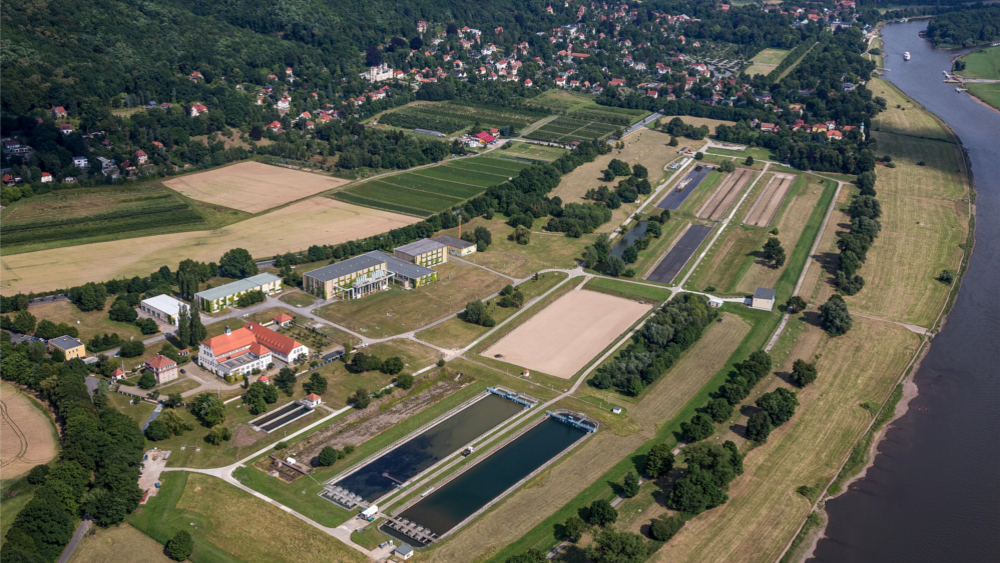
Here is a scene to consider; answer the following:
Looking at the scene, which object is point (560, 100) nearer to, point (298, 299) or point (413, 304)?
point (413, 304)

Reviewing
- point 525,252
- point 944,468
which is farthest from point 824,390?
point 525,252

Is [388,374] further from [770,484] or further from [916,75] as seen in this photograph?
[916,75]

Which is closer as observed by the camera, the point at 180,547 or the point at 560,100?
the point at 180,547

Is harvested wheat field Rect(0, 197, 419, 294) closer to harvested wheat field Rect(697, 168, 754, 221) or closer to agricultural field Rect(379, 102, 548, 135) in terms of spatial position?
harvested wheat field Rect(697, 168, 754, 221)

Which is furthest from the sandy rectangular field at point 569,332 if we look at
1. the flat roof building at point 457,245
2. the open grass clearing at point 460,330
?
the flat roof building at point 457,245

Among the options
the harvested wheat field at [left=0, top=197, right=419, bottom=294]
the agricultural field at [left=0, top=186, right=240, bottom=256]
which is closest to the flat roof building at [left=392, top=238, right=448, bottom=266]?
the harvested wheat field at [left=0, top=197, right=419, bottom=294]

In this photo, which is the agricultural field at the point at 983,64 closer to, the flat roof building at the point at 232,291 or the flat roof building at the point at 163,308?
the flat roof building at the point at 232,291
